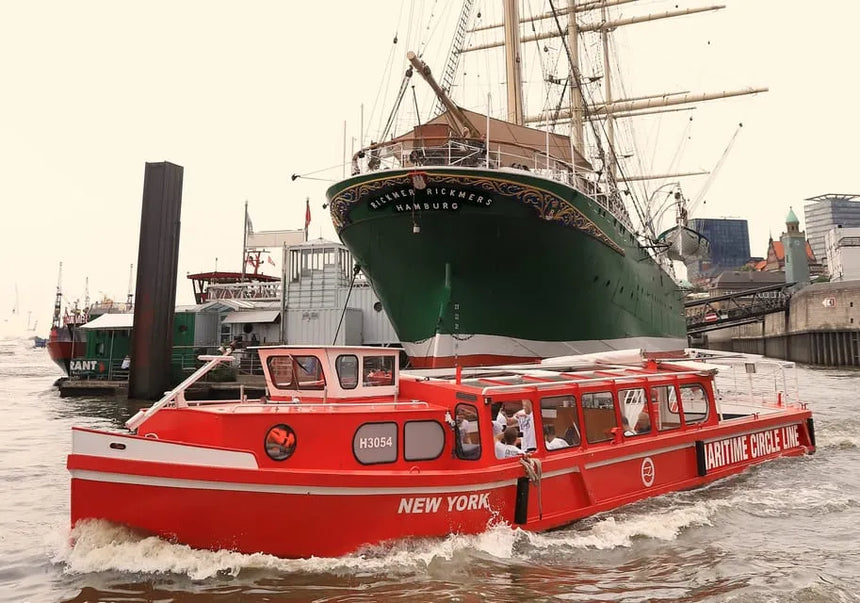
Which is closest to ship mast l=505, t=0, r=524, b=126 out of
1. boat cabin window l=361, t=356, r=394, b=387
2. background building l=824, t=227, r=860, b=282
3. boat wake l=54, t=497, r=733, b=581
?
boat cabin window l=361, t=356, r=394, b=387

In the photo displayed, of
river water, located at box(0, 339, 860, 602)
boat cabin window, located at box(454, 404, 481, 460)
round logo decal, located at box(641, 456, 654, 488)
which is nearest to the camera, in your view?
river water, located at box(0, 339, 860, 602)

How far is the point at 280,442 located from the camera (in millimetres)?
8047

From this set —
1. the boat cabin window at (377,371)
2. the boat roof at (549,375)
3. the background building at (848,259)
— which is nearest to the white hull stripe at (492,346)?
the boat roof at (549,375)

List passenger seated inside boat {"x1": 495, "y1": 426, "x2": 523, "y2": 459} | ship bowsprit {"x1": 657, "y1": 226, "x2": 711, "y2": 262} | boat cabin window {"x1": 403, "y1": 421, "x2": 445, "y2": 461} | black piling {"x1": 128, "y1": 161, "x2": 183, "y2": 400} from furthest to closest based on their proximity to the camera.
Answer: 1. ship bowsprit {"x1": 657, "y1": 226, "x2": 711, "y2": 262}
2. black piling {"x1": 128, "y1": 161, "x2": 183, "y2": 400}
3. passenger seated inside boat {"x1": 495, "y1": 426, "x2": 523, "y2": 459}
4. boat cabin window {"x1": 403, "y1": 421, "x2": 445, "y2": 461}

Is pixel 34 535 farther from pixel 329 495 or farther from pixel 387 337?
pixel 387 337

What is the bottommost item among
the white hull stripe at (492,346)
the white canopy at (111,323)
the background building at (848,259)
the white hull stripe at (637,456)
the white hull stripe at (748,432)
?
the white hull stripe at (637,456)

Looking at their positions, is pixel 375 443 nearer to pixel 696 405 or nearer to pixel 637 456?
pixel 637 456

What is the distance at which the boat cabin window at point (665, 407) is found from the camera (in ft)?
37.1

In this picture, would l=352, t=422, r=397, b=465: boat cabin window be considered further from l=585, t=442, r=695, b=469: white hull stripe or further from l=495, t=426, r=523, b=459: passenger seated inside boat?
l=585, t=442, r=695, b=469: white hull stripe

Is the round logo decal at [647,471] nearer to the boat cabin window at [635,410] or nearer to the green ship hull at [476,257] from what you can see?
the boat cabin window at [635,410]

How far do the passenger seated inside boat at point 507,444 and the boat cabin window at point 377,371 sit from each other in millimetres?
2266

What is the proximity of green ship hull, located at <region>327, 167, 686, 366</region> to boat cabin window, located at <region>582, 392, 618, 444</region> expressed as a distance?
9.41 metres

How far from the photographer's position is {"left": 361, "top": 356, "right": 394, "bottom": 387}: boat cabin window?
400 inches

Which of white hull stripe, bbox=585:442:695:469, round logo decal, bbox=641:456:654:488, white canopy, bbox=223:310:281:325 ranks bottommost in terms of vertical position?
round logo decal, bbox=641:456:654:488
